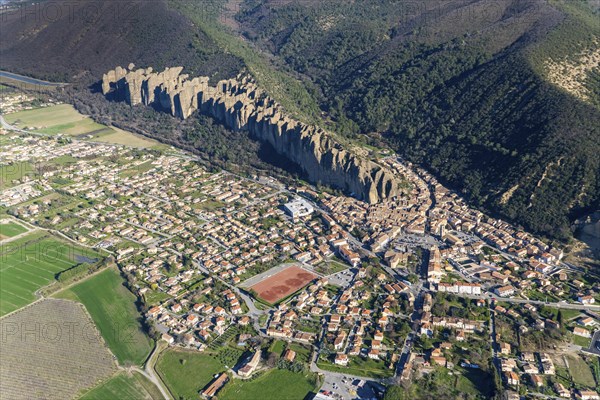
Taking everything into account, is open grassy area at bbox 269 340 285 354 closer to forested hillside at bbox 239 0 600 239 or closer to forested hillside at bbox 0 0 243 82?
forested hillside at bbox 239 0 600 239

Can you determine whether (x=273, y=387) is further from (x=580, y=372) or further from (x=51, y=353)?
(x=580, y=372)

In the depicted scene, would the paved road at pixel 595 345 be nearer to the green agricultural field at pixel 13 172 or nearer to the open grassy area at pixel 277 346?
the open grassy area at pixel 277 346

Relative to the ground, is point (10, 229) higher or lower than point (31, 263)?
lower

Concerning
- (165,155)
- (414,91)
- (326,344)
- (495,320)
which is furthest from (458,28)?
(326,344)

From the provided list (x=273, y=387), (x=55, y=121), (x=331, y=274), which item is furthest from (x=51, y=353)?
(x=55, y=121)

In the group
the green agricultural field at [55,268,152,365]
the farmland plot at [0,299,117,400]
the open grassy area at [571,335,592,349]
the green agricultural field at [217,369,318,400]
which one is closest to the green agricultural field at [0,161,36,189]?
the green agricultural field at [55,268,152,365]

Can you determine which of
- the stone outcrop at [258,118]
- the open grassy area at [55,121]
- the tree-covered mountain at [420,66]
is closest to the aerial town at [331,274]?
the stone outcrop at [258,118]
